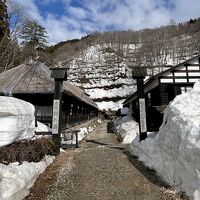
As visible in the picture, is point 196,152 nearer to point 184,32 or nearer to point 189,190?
point 189,190

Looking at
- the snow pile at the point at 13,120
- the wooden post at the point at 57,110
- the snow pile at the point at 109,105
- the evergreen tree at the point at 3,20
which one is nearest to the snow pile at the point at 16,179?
the snow pile at the point at 13,120

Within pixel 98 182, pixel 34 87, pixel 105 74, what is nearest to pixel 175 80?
pixel 34 87

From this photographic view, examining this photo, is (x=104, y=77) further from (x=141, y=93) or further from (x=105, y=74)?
(x=141, y=93)

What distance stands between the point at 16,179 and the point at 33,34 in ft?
120

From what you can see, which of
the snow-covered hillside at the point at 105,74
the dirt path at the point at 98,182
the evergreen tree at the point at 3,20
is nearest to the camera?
the dirt path at the point at 98,182

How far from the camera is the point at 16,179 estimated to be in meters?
5.51

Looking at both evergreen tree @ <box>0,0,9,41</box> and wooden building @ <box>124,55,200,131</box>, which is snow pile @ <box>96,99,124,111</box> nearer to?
evergreen tree @ <box>0,0,9,41</box>

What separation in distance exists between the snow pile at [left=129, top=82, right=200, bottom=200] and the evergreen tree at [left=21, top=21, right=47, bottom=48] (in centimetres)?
3019

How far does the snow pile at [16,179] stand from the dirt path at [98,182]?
0.91 feet

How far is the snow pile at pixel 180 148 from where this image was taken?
556 centimetres

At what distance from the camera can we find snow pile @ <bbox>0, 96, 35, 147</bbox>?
638 centimetres

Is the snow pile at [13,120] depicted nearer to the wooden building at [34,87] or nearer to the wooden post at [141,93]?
the wooden post at [141,93]

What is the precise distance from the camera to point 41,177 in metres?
7.25

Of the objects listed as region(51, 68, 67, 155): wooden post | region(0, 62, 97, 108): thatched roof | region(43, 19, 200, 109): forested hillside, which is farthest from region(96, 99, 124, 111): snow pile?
region(51, 68, 67, 155): wooden post
